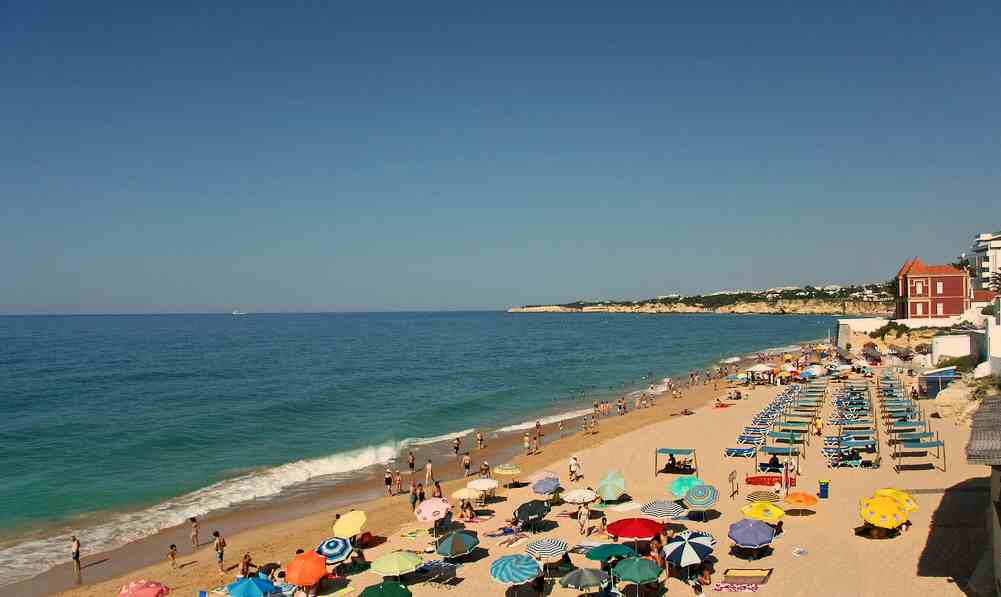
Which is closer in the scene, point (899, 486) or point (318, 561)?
point (318, 561)

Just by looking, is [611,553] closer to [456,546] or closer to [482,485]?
[456,546]

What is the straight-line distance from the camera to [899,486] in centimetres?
2106

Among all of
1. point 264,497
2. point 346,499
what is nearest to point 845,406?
point 346,499

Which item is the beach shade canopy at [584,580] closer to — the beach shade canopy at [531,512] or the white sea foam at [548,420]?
the beach shade canopy at [531,512]

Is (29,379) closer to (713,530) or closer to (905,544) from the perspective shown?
(713,530)

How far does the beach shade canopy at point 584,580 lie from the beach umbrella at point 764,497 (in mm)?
8420

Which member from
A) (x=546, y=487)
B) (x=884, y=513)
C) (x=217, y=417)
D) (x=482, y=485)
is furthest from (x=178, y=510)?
(x=884, y=513)

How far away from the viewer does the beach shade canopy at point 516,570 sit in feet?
44.5

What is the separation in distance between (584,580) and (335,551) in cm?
622

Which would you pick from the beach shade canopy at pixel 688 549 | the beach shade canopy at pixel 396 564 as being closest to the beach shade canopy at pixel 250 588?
the beach shade canopy at pixel 396 564

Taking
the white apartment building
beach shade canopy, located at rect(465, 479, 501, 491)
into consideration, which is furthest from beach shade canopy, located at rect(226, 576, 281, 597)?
the white apartment building

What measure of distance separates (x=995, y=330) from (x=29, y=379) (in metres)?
72.1

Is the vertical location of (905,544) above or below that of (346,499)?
above

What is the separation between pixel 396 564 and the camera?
14.9 m
